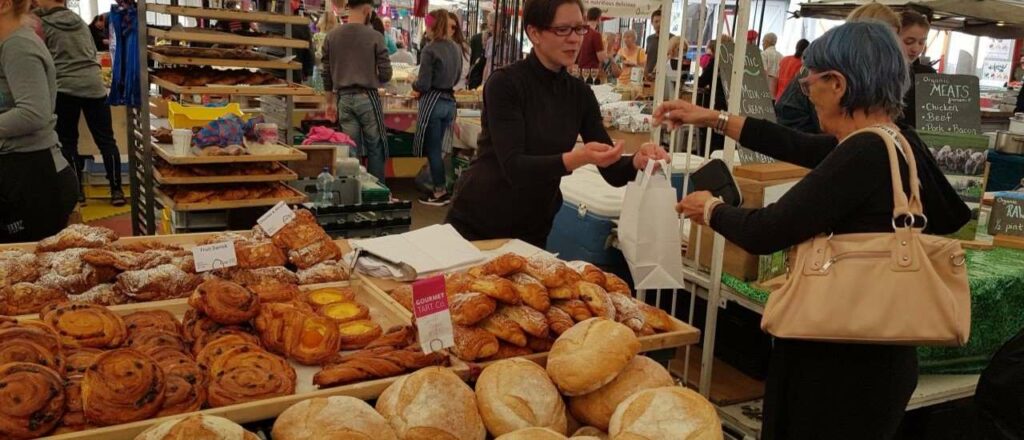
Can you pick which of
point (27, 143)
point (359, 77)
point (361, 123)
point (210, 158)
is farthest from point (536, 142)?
point (361, 123)

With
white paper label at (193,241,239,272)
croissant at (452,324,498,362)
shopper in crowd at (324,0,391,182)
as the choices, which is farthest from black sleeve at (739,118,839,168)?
shopper in crowd at (324,0,391,182)

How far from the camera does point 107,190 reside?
7.34 meters

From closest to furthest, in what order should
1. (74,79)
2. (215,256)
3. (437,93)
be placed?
(215,256), (74,79), (437,93)

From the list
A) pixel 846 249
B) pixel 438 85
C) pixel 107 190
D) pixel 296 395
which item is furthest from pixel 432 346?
pixel 107 190

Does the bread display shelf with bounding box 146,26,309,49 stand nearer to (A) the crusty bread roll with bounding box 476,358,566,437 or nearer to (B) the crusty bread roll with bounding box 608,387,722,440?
(A) the crusty bread roll with bounding box 476,358,566,437

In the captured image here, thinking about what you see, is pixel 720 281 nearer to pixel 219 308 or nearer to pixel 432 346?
pixel 432 346

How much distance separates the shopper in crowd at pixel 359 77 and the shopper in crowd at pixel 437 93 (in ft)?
1.73

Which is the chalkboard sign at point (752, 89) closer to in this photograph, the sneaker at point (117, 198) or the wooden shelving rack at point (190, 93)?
the wooden shelving rack at point (190, 93)

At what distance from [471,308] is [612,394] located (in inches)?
15.9

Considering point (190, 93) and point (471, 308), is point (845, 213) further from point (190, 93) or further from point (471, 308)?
point (190, 93)

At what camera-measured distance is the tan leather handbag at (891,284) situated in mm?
1814

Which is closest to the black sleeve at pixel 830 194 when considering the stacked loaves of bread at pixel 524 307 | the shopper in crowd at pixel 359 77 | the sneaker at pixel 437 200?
the stacked loaves of bread at pixel 524 307

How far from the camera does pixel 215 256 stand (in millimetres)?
2229

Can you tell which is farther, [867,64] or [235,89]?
[235,89]
